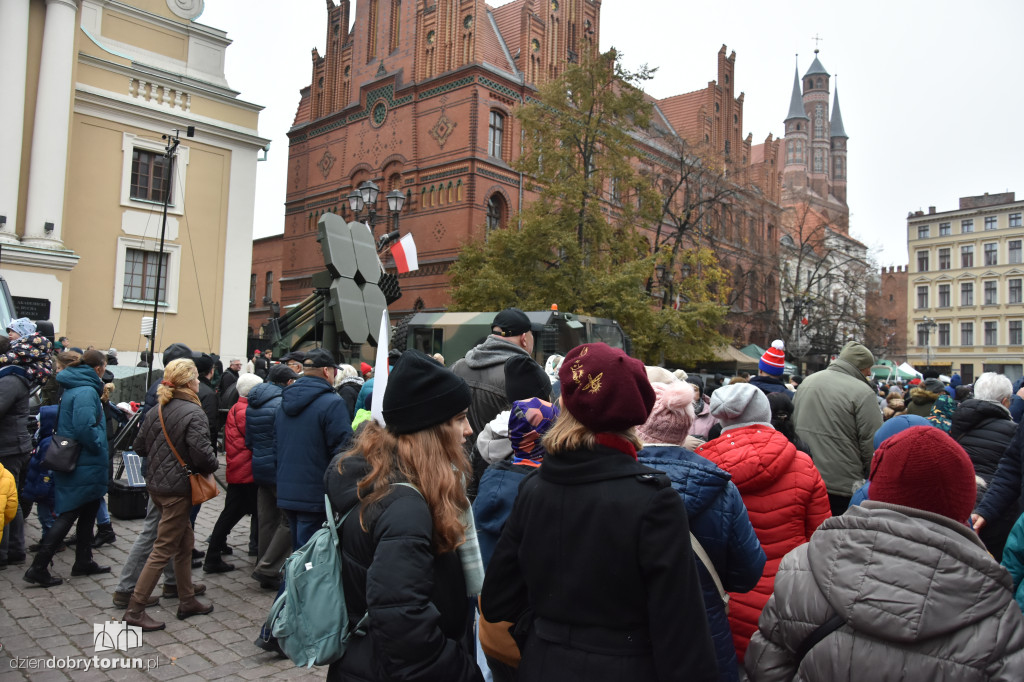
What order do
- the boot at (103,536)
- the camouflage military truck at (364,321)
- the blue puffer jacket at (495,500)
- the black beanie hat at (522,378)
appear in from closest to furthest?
the blue puffer jacket at (495,500)
the black beanie hat at (522,378)
the boot at (103,536)
the camouflage military truck at (364,321)

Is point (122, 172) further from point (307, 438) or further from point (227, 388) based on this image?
point (307, 438)

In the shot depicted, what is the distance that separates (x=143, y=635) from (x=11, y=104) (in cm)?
1894

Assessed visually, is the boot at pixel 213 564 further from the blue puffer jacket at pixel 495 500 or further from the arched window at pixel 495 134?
the arched window at pixel 495 134

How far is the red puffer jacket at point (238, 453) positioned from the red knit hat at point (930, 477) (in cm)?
575

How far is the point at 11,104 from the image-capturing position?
18.4 meters

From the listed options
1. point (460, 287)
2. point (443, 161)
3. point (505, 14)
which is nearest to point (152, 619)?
point (460, 287)

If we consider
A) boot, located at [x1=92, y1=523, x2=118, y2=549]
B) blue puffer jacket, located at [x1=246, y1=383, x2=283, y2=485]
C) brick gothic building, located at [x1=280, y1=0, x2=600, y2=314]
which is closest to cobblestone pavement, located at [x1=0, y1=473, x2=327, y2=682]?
Result: boot, located at [x1=92, y1=523, x2=118, y2=549]

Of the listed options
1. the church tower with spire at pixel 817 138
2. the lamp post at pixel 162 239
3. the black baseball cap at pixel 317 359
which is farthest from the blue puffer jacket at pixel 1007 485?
the church tower with spire at pixel 817 138

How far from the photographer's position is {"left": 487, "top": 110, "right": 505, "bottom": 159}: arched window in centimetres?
3086

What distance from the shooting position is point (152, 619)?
208 inches

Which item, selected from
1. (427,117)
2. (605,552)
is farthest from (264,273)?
(605,552)

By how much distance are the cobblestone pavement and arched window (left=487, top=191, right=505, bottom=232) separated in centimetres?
2546

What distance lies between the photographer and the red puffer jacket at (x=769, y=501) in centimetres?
305

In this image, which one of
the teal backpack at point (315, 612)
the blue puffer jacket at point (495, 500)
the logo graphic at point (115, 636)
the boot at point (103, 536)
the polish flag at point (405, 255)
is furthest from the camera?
the polish flag at point (405, 255)
